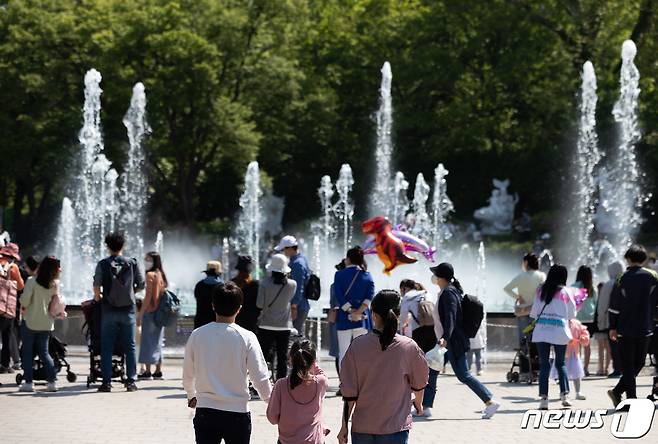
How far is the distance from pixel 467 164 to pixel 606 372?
37.9 metres

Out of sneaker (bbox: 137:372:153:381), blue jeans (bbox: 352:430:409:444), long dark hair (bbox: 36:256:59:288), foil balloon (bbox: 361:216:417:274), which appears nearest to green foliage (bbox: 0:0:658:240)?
foil balloon (bbox: 361:216:417:274)

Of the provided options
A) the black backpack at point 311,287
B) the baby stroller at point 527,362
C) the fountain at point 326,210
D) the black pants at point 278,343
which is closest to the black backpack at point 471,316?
the black pants at point 278,343

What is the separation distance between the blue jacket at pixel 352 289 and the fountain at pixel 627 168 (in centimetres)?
3167

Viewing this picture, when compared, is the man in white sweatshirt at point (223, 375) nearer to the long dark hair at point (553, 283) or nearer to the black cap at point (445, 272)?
the black cap at point (445, 272)

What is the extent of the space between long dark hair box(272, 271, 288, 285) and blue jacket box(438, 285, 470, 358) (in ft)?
7.03

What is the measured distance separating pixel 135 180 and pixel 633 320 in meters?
37.7

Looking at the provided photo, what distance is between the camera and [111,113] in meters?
47.9

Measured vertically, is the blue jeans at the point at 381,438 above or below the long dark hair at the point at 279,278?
below

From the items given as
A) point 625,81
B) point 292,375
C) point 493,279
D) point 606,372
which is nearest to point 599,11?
point 625,81

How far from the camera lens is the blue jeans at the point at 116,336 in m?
13.2

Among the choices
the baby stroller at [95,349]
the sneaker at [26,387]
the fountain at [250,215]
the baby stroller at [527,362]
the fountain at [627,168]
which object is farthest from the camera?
the fountain at [250,215]

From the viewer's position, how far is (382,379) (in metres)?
6.78

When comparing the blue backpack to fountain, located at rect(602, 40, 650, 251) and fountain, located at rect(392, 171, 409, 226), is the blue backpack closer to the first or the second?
fountain, located at rect(602, 40, 650, 251)

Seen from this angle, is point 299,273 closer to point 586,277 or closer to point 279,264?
point 279,264
